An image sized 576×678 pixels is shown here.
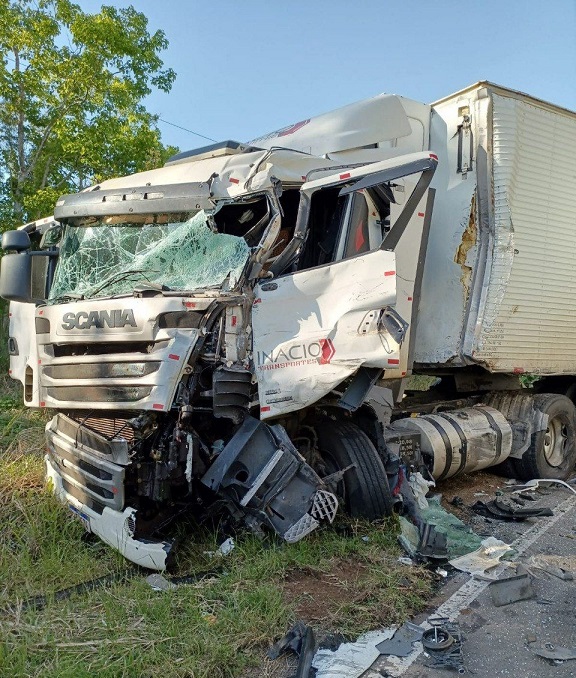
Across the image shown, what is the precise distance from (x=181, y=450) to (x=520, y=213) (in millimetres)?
3796

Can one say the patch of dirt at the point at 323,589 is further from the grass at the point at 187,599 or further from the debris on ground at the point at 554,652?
the debris on ground at the point at 554,652

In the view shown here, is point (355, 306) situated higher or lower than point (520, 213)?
lower

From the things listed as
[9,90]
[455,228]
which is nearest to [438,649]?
[455,228]

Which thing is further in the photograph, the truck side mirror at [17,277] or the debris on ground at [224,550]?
the truck side mirror at [17,277]

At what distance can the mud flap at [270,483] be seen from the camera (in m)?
3.72

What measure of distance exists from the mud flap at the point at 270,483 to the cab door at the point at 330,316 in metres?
0.22

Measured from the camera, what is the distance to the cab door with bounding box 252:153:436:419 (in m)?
3.63

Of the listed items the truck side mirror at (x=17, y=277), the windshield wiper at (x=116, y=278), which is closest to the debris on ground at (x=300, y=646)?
the windshield wiper at (x=116, y=278)

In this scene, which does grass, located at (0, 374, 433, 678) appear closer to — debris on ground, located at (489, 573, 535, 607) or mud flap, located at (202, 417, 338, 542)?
mud flap, located at (202, 417, 338, 542)

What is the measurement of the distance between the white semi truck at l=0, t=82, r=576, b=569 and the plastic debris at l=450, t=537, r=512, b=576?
663 mm

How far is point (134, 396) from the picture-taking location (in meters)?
3.68

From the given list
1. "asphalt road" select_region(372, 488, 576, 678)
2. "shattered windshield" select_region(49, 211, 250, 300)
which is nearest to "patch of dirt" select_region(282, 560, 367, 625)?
"asphalt road" select_region(372, 488, 576, 678)

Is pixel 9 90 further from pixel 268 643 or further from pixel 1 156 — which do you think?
pixel 268 643

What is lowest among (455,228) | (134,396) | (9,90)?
(134,396)
